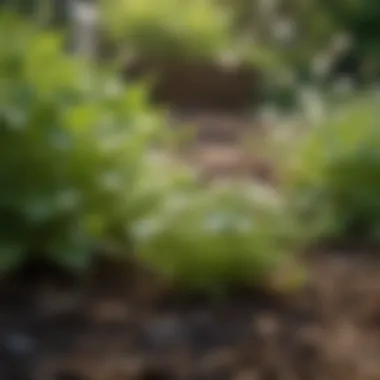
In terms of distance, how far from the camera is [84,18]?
4.32 metres

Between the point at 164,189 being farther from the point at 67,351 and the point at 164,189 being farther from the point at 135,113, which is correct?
the point at 67,351

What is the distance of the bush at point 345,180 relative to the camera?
7.99ft

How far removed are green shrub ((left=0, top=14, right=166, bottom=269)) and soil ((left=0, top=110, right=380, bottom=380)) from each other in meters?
0.08

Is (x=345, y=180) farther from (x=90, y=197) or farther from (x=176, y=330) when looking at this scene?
(x=176, y=330)

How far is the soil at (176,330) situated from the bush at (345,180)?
319mm

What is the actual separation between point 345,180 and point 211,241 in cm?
61

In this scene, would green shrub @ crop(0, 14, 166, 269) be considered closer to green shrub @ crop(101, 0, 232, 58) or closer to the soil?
the soil

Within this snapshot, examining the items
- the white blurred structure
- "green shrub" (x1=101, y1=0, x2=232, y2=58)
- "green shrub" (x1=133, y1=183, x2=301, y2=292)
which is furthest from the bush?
"green shrub" (x1=101, y1=0, x2=232, y2=58)

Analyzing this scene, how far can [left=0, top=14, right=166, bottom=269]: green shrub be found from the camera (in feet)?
6.13

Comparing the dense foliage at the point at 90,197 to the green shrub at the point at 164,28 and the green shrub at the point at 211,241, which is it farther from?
the green shrub at the point at 164,28

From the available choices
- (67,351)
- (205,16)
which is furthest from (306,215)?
(205,16)

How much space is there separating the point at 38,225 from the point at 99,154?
18 centimetres

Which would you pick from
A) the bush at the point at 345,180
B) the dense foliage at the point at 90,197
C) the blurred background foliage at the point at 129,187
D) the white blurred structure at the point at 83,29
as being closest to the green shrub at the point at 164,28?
the white blurred structure at the point at 83,29

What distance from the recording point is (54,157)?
190 centimetres
